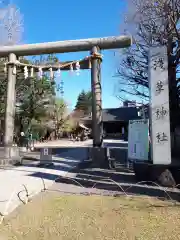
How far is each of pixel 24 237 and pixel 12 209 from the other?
1316mm

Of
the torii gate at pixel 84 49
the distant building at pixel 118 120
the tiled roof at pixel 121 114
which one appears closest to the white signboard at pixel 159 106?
the torii gate at pixel 84 49

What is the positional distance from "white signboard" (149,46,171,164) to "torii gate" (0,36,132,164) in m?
3.33

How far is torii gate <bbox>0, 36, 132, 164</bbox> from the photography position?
33.0ft

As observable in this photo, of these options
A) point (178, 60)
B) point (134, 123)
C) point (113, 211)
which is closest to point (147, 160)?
point (134, 123)

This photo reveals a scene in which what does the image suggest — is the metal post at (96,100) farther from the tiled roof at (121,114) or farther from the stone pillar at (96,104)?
the tiled roof at (121,114)

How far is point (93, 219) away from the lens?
4129 millimetres

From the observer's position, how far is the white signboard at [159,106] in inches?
263

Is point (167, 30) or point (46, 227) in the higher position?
point (167, 30)

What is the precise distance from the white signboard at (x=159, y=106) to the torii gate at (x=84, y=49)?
3331 mm

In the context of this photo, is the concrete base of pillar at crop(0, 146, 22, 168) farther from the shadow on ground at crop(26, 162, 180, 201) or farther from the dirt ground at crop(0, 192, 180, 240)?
the dirt ground at crop(0, 192, 180, 240)

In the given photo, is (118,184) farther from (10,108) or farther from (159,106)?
(10,108)

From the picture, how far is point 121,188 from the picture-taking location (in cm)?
611

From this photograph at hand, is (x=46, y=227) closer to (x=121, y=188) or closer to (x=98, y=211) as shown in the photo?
(x=98, y=211)

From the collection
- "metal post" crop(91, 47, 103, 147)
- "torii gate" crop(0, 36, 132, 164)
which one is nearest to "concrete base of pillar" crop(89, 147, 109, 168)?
"torii gate" crop(0, 36, 132, 164)
